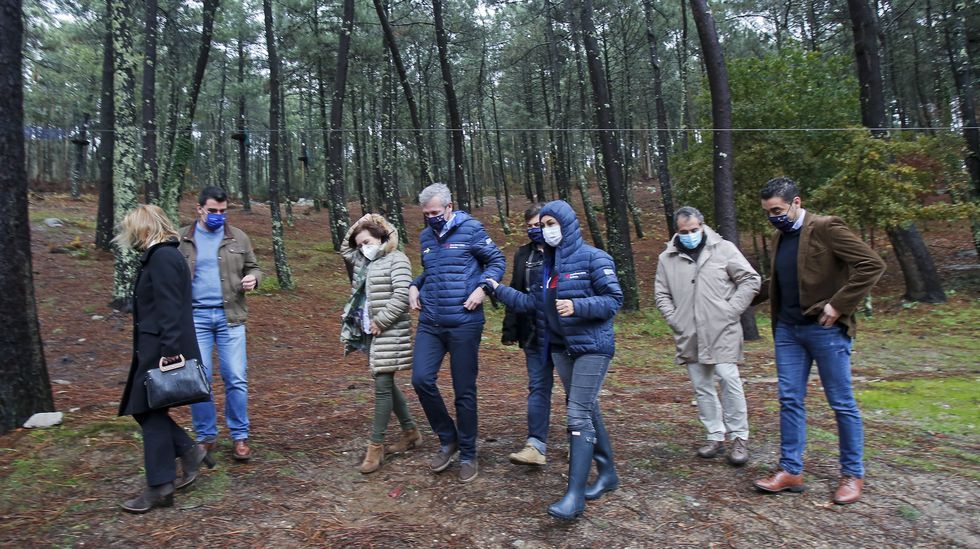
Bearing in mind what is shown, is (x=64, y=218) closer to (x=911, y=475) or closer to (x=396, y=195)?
(x=396, y=195)

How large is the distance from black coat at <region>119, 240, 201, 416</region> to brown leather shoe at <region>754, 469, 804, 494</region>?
387cm

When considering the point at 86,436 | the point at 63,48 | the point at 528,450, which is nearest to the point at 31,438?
the point at 86,436

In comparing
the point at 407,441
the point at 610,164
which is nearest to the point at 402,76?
the point at 610,164

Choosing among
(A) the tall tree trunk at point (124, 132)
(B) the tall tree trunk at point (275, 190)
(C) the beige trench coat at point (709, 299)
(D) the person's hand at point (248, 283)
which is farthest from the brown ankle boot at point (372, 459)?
(B) the tall tree trunk at point (275, 190)

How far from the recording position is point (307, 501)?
14.0 ft

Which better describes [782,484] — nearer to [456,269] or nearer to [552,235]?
[552,235]

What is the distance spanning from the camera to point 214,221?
4.79 meters

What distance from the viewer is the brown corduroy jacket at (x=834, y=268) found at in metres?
3.83

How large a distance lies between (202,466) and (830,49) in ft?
90.9

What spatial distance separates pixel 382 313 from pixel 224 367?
1.35 metres

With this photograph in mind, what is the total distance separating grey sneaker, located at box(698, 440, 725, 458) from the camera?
482 centimetres

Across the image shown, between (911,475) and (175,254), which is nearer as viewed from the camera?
(175,254)

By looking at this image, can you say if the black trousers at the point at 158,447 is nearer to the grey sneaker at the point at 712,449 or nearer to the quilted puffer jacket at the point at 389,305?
the quilted puffer jacket at the point at 389,305

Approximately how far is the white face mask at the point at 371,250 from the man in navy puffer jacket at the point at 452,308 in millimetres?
375
